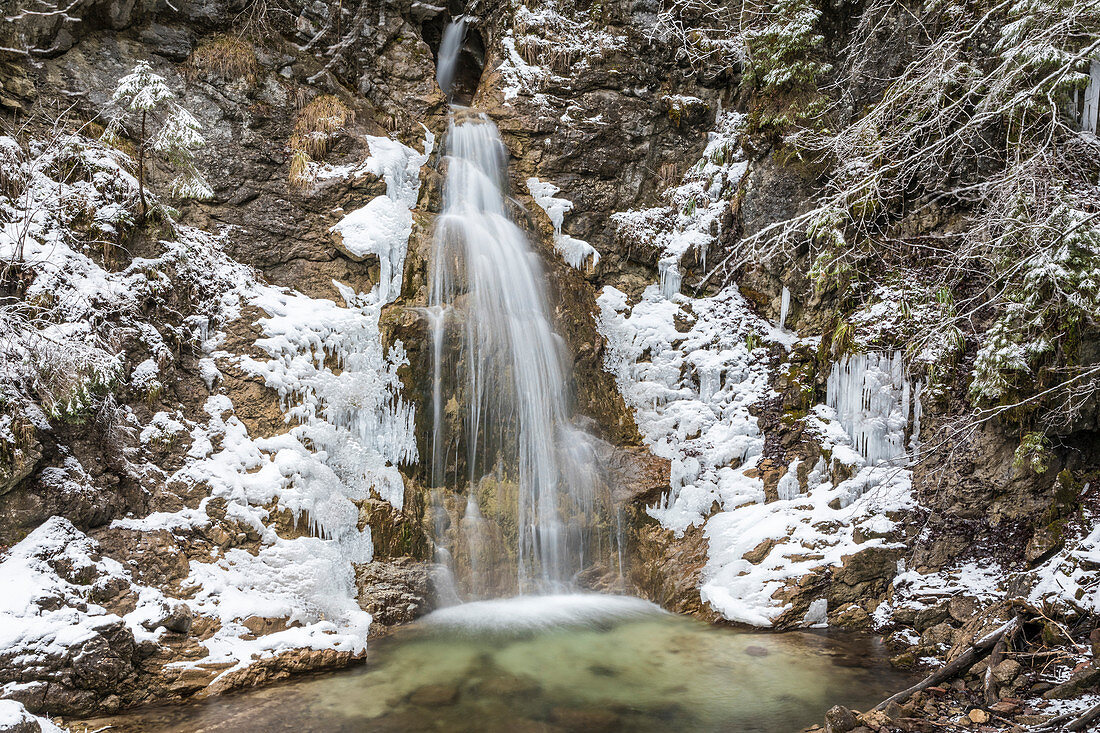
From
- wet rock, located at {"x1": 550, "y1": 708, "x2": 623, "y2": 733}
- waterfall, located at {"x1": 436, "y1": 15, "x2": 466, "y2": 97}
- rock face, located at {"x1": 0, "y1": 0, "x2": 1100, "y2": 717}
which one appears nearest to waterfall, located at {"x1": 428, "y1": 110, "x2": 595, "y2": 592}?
rock face, located at {"x1": 0, "y1": 0, "x2": 1100, "y2": 717}

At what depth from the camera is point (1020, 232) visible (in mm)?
5781

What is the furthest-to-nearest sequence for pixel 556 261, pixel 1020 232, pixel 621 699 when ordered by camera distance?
1. pixel 556 261
2. pixel 1020 232
3. pixel 621 699

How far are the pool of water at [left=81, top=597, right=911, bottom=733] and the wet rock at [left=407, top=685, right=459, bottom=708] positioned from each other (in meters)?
0.01

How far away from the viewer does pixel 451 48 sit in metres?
12.5

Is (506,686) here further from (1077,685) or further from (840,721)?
(1077,685)

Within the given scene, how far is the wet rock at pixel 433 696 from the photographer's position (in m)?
5.13

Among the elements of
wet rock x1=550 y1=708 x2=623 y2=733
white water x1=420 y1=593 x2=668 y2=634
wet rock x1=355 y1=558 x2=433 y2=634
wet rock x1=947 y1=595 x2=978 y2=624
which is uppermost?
wet rock x1=355 y1=558 x2=433 y2=634

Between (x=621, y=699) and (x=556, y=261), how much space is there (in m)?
6.49

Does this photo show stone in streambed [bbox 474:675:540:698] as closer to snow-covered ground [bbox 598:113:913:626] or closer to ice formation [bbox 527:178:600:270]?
snow-covered ground [bbox 598:113:913:626]

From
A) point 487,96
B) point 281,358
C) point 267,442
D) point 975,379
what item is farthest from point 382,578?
point 487,96

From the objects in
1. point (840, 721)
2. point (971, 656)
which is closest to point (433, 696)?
point (840, 721)

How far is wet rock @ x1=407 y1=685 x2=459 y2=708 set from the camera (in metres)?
5.13

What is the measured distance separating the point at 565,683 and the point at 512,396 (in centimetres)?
362

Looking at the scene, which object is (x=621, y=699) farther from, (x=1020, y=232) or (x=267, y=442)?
(x=1020, y=232)
